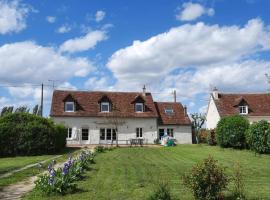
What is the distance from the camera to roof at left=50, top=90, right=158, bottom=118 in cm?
4784

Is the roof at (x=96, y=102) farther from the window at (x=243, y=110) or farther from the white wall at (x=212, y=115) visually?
the window at (x=243, y=110)

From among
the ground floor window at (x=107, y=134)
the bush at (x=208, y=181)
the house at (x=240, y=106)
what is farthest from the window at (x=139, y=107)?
the bush at (x=208, y=181)

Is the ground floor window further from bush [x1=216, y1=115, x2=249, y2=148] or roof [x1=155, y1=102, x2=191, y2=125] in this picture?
bush [x1=216, y1=115, x2=249, y2=148]

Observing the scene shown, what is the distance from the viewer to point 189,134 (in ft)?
166

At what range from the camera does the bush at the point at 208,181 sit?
29.2 ft

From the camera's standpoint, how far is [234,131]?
3375 centimetres

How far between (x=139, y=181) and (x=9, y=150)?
19.1 m

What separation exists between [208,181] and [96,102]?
1623 inches

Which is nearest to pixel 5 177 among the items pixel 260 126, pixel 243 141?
pixel 260 126

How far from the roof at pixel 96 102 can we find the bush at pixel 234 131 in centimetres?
1513

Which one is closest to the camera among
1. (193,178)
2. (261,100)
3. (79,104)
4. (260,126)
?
(193,178)

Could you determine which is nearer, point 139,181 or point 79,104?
point 139,181

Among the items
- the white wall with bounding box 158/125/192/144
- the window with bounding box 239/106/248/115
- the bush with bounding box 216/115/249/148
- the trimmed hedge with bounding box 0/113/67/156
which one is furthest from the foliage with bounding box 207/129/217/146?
the trimmed hedge with bounding box 0/113/67/156

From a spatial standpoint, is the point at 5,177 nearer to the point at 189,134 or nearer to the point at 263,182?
the point at 263,182
